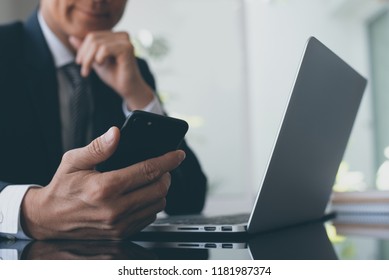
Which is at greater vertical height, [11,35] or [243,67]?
[243,67]

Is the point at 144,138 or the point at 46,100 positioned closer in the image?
the point at 144,138

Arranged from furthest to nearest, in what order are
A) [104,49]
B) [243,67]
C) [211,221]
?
[243,67] < [104,49] < [211,221]

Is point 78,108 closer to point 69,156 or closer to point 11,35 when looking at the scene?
point 11,35

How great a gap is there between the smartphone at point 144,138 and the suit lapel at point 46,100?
51 cm

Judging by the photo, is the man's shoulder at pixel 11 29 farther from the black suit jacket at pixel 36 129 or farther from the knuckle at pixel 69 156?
the knuckle at pixel 69 156

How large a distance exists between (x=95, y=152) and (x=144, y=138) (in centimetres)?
5

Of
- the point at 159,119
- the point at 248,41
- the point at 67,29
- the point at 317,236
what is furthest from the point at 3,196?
the point at 248,41

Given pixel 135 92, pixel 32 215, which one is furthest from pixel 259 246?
pixel 135 92

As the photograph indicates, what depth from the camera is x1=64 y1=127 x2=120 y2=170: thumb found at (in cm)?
47

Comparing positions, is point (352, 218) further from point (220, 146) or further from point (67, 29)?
point (220, 146)

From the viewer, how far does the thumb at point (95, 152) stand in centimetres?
47

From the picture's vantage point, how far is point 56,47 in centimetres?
115

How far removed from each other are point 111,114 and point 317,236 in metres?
0.65

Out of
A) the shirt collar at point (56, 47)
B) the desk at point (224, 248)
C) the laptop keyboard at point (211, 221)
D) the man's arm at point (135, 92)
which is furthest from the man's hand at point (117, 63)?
the desk at point (224, 248)
